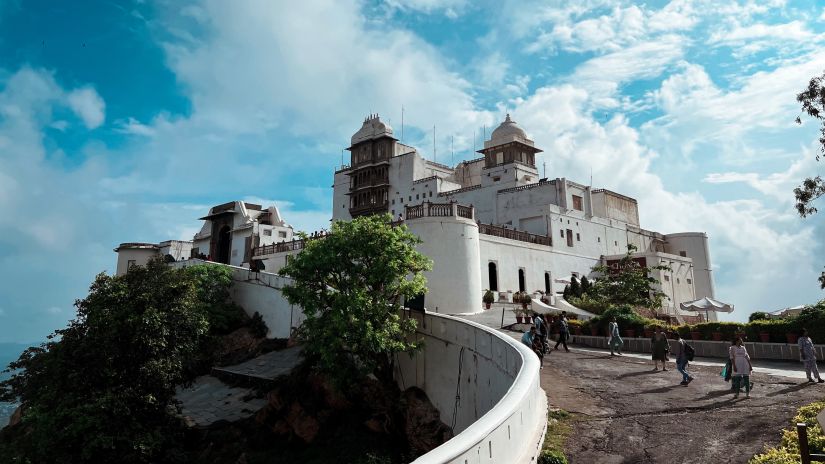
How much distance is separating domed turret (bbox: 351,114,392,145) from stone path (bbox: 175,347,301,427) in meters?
29.1

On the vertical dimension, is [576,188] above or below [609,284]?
above

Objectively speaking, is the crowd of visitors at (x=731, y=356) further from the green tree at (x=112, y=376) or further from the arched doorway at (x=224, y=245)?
the arched doorway at (x=224, y=245)

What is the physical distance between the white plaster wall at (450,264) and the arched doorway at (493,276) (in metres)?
4.02

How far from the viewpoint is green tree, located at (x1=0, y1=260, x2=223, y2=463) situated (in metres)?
17.2

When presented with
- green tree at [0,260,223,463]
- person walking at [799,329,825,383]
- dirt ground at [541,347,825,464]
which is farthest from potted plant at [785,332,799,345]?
green tree at [0,260,223,463]

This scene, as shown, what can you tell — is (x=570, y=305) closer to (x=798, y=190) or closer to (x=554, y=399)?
(x=798, y=190)

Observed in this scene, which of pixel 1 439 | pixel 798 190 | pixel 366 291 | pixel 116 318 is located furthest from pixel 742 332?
pixel 1 439

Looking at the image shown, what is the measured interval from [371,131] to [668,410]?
4637cm

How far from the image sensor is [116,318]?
1952cm

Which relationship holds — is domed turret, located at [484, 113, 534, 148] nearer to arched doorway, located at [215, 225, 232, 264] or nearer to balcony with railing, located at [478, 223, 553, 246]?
balcony with railing, located at [478, 223, 553, 246]

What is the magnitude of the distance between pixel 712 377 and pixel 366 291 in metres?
10.9

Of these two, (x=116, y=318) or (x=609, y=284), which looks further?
(x=609, y=284)

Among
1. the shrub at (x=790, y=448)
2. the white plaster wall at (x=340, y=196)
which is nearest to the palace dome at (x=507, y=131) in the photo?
the white plaster wall at (x=340, y=196)

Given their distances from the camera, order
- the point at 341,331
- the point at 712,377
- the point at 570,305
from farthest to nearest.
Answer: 1. the point at 570,305
2. the point at 341,331
3. the point at 712,377
